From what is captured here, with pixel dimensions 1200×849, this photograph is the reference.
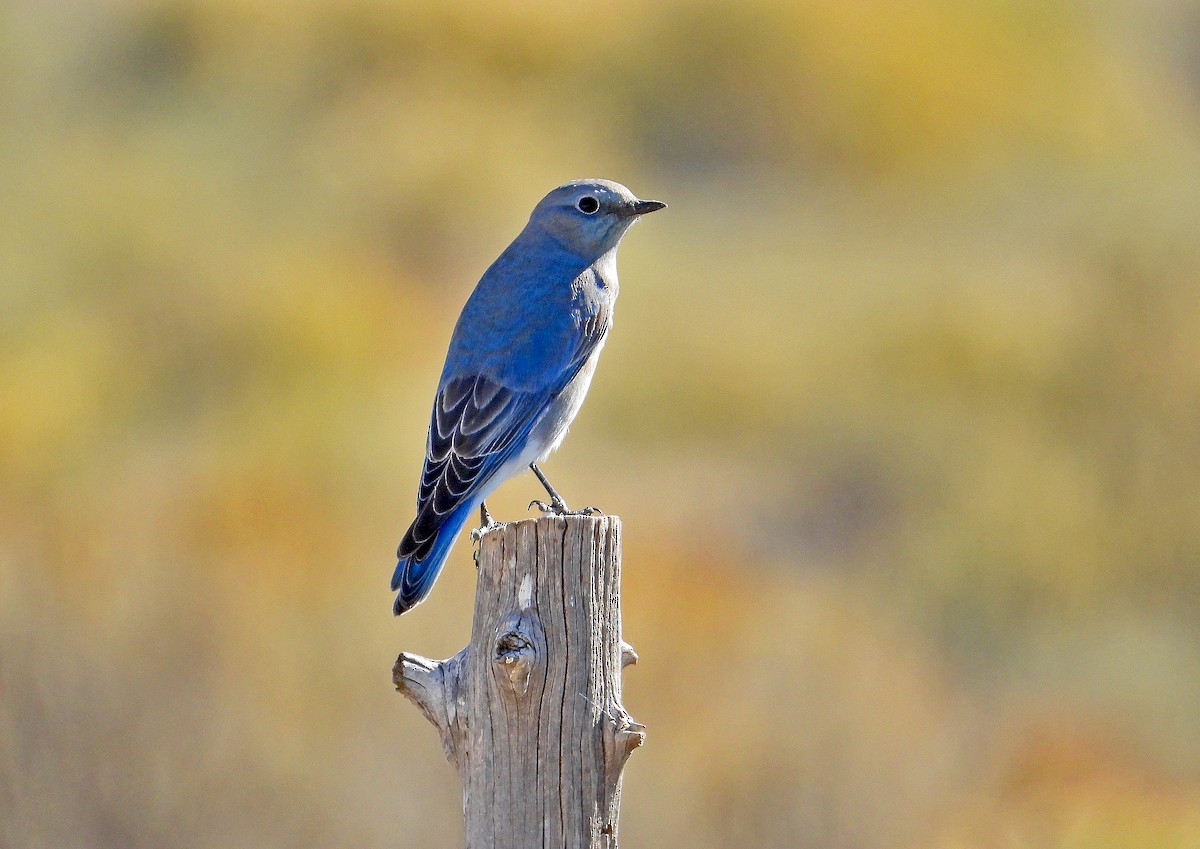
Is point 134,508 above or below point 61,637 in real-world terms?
above

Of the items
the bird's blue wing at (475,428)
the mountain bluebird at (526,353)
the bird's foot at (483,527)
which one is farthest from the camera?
the mountain bluebird at (526,353)

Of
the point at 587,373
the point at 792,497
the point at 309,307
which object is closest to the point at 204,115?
the point at 309,307

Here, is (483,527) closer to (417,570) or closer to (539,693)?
(417,570)

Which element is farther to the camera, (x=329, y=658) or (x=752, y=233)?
(x=752, y=233)

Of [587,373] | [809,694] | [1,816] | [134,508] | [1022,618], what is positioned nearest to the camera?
[587,373]

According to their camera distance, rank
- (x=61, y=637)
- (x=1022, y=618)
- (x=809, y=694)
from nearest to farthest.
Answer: (x=61, y=637), (x=809, y=694), (x=1022, y=618)

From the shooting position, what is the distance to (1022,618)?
42.1 ft

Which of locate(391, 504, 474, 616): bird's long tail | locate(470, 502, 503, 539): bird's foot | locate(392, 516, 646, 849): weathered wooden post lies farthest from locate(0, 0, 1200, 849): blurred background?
locate(392, 516, 646, 849): weathered wooden post

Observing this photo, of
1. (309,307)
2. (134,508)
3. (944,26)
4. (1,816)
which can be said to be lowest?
(1,816)

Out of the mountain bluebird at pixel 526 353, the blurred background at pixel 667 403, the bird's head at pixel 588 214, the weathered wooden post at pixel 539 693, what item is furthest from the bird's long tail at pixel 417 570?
the blurred background at pixel 667 403

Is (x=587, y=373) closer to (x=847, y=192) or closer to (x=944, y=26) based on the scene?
(x=847, y=192)

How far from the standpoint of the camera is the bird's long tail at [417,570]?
4.79m

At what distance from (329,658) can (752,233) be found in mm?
12845

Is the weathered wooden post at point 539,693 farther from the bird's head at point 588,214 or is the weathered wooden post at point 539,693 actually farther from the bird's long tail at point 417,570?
the bird's head at point 588,214
